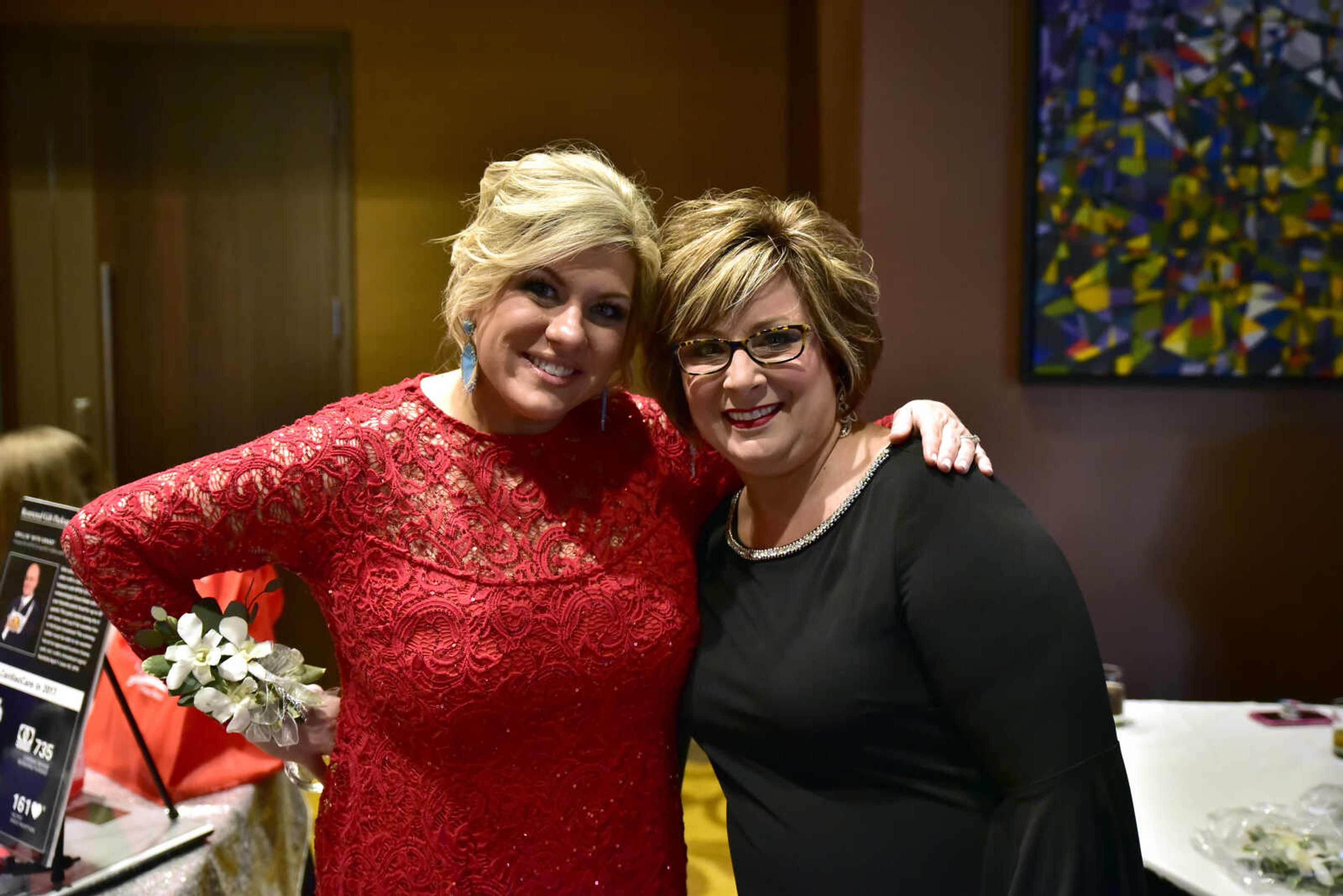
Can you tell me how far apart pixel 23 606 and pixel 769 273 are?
133 cm

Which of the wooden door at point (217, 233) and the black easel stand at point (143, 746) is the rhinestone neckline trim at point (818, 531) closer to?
the black easel stand at point (143, 746)

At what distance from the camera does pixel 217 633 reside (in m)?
1.40

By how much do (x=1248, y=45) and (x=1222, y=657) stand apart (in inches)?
72.5

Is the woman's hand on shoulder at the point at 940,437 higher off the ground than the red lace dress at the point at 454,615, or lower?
higher

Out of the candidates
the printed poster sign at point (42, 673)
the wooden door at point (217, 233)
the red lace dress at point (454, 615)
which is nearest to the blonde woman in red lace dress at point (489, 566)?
the red lace dress at point (454, 615)

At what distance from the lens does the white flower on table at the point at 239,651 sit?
4.46 ft

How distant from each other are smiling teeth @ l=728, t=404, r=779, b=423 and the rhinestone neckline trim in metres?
0.15

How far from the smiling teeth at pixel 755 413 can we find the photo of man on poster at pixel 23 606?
1153 millimetres

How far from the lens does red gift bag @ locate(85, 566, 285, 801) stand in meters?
1.85

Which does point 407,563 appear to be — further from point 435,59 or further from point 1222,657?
point 435,59

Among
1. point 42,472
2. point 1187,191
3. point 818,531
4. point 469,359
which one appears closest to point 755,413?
point 818,531

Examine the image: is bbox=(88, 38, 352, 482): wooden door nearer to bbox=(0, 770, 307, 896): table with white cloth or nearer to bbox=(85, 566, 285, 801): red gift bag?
bbox=(85, 566, 285, 801): red gift bag

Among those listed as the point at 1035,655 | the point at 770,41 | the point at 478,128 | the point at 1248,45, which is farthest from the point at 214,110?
the point at 1035,655

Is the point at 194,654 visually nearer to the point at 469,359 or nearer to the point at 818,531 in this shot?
the point at 469,359
